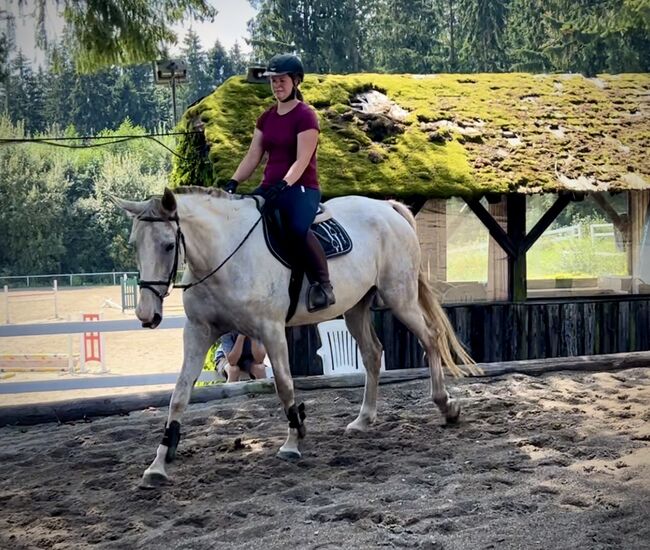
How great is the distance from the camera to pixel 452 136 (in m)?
10.1

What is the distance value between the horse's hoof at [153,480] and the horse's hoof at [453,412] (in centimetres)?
228

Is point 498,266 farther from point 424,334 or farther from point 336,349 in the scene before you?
point 424,334

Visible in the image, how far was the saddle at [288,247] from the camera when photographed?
5145mm

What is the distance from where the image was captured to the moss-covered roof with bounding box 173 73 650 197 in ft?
30.1

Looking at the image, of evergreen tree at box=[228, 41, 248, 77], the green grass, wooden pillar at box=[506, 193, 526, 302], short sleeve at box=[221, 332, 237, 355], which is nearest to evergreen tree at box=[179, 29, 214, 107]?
evergreen tree at box=[228, 41, 248, 77]

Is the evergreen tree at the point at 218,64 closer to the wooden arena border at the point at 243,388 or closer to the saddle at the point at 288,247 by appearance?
the wooden arena border at the point at 243,388

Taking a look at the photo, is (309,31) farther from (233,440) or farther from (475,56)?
(233,440)

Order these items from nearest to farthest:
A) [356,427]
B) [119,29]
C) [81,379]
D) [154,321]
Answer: [154,321] < [356,427] < [119,29] < [81,379]

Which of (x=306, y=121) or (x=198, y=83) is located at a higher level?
(x=198, y=83)

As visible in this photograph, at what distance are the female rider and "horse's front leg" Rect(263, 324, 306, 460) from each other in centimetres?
39

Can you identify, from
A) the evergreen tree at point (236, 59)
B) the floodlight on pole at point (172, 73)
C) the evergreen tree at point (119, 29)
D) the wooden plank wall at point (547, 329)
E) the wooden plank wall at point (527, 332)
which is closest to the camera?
the evergreen tree at point (119, 29)

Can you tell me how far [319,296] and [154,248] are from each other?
1.26 metres

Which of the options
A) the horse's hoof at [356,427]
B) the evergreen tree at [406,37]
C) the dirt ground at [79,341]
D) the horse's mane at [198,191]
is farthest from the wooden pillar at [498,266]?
the evergreen tree at [406,37]

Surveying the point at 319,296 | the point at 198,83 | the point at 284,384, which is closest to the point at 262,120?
the point at 319,296
